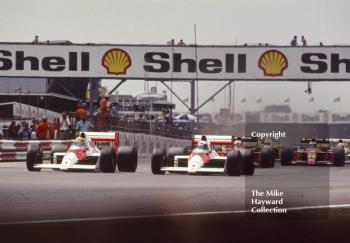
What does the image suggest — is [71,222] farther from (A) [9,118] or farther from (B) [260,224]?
(A) [9,118]

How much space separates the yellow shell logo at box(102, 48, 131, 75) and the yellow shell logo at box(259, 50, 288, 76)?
15.7 ft

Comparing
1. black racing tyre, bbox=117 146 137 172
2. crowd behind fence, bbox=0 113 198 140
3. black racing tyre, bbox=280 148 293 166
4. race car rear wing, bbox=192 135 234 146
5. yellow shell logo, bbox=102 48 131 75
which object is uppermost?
yellow shell logo, bbox=102 48 131 75

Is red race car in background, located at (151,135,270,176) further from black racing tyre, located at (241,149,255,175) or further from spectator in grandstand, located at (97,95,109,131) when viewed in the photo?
spectator in grandstand, located at (97,95,109,131)

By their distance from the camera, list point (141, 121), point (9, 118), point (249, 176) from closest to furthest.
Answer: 1. point (249, 176)
2. point (141, 121)
3. point (9, 118)

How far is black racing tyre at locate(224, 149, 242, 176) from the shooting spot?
1778 centimetres

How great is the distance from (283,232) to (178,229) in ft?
3.11

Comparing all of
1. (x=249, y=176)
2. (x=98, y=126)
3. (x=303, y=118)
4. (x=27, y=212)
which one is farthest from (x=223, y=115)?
(x=98, y=126)

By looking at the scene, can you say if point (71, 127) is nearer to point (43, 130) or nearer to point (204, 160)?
point (43, 130)

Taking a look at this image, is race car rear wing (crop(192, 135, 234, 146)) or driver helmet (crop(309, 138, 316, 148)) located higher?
race car rear wing (crop(192, 135, 234, 146))

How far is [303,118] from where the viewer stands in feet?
28.4

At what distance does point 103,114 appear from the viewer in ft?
81.4

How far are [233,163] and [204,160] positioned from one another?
0.87 meters

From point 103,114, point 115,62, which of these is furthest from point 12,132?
point 115,62

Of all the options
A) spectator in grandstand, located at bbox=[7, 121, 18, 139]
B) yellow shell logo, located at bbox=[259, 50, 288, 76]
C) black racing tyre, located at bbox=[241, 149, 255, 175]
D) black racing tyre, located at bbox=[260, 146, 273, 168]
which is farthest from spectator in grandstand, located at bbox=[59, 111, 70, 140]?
black racing tyre, located at bbox=[241, 149, 255, 175]
